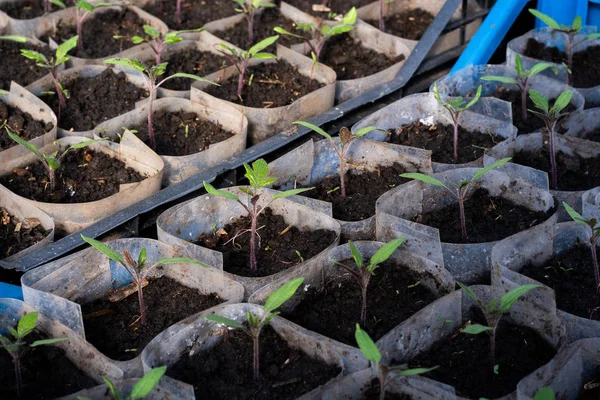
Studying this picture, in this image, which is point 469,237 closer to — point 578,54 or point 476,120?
point 476,120

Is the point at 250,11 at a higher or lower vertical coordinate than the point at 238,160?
higher

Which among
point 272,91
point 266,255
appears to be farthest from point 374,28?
point 266,255

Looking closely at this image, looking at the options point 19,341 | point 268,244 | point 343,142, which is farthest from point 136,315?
point 343,142

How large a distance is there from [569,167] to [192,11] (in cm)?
203

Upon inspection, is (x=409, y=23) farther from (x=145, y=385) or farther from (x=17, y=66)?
(x=145, y=385)

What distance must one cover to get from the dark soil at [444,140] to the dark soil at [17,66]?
1568mm

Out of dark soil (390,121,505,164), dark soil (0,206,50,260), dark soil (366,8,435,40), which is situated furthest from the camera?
dark soil (366,8,435,40)

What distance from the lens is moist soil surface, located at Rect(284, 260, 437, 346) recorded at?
231cm

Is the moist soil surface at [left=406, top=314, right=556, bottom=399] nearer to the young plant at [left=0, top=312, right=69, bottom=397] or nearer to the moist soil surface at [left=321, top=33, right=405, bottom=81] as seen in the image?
the young plant at [left=0, top=312, right=69, bottom=397]

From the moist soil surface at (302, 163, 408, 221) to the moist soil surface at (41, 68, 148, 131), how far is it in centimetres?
93

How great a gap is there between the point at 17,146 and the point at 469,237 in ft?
5.33

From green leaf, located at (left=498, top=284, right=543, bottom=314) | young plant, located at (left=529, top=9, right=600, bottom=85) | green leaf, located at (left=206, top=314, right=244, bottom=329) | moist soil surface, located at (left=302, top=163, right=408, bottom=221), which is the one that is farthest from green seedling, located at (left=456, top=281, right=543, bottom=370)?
young plant, located at (left=529, top=9, right=600, bottom=85)

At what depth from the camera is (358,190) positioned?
2.86m

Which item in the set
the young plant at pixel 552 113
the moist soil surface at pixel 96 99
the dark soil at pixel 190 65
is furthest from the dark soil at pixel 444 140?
the moist soil surface at pixel 96 99
